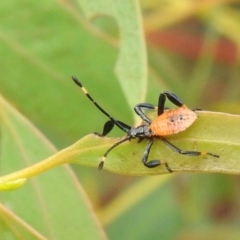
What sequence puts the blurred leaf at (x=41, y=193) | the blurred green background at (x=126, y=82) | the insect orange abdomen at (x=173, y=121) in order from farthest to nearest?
the blurred green background at (x=126, y=82)
the blurred leaf at (x=41, y=193)
the insect orange abdomen at (x=173, y=121)

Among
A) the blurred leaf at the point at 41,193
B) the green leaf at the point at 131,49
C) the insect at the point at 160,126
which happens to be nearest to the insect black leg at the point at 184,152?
the insect at the point at 160,126

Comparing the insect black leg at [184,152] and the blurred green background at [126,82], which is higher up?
the insect black leg at [184,152]

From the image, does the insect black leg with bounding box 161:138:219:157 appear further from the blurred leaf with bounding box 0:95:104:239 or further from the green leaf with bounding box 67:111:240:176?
the blurred leaf with bounding box 0:95:104:239

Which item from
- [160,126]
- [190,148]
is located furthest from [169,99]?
[190,148]

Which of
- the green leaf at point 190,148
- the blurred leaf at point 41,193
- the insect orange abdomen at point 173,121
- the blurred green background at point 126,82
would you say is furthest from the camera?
the blurred green background at point 126,82

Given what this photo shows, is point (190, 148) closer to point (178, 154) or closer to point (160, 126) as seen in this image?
point (178, 154)

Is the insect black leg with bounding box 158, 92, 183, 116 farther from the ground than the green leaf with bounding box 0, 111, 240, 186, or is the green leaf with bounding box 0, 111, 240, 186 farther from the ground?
the green leaf with bounding box 0, 111, 240, 186

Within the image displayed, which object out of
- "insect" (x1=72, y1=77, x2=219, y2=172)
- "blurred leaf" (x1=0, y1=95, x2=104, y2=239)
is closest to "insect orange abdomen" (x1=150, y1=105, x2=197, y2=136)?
"insect" (x1=72, y1=77, x2=219, y2=172)

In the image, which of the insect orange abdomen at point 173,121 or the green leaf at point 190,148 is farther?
the insect orange abdomen at point 173,121

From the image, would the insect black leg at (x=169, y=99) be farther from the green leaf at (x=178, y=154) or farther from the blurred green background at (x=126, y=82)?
the green leaf at (x=178, y=154)
